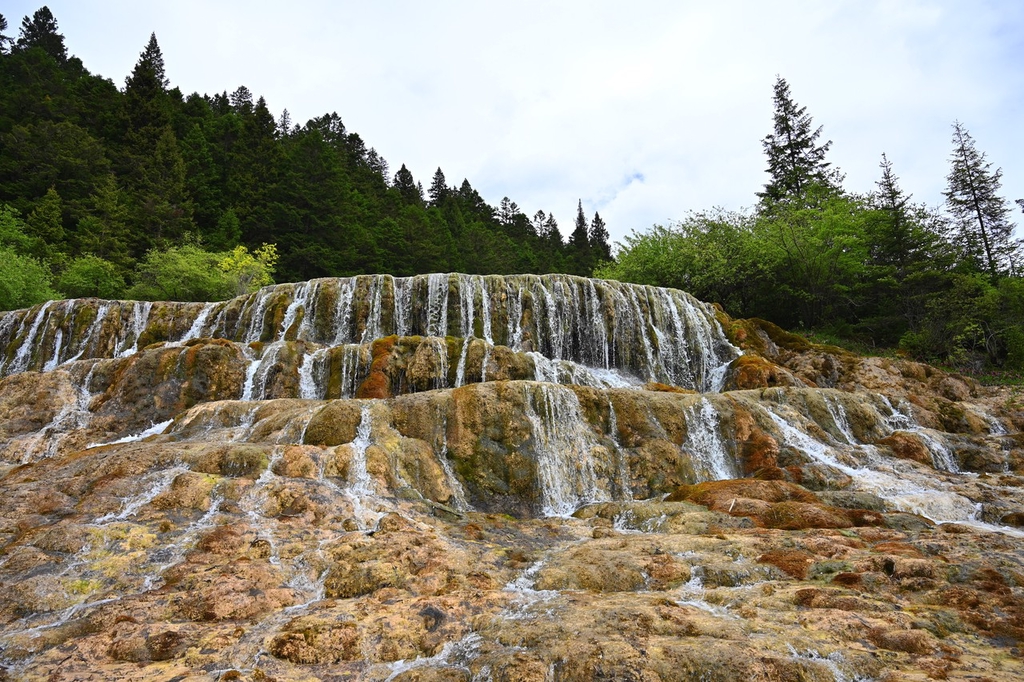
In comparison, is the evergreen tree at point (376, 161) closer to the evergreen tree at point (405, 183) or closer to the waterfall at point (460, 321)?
the evergreen tree at point (405, 183)

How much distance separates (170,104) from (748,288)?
194ft

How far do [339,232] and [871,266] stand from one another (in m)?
39.8

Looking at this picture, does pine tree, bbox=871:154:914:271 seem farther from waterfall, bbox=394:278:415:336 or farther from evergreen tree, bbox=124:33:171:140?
evergreen tree, bbox=124:33:171:140

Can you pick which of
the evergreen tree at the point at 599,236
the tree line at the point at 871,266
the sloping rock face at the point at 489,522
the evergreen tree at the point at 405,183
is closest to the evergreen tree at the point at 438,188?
the evergreen tree at the point at 405,183

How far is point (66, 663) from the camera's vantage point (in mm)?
4930

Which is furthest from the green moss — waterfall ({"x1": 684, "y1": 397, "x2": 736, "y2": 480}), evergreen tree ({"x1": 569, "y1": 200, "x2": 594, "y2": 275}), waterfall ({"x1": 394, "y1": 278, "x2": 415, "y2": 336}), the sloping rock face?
evergreen tree ({"x1": 569, "y1": 200, "x2": 594, "y2": 275})

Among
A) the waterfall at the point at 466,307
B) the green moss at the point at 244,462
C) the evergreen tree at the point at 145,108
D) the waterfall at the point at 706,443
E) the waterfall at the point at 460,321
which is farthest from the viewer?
the evergreen tree at the point at 145,108

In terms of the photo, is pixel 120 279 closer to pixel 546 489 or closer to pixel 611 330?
pixel 611 330

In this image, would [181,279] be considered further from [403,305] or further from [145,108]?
[145,108]

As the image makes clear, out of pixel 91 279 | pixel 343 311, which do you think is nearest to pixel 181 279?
pixel 91 279

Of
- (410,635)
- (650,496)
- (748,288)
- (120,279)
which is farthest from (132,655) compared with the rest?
(748,288)

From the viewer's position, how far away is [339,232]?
1836 inches

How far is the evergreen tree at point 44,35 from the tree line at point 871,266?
7874 centimetres

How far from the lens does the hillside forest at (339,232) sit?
29297mm
